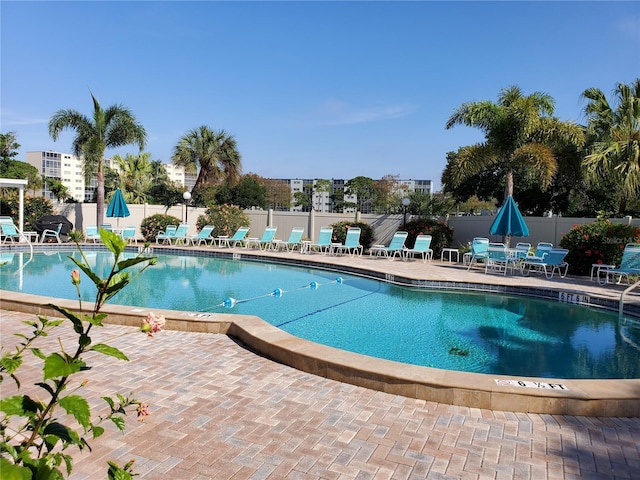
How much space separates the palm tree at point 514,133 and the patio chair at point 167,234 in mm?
11412

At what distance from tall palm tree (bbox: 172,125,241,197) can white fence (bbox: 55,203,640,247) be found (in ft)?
12.3

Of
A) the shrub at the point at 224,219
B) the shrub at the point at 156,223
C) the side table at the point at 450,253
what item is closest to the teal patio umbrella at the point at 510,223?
the side table at the point at 450,253

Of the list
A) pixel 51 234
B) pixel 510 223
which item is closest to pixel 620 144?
pixel 510 223

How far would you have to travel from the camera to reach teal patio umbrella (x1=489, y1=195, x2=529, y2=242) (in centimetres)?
1230

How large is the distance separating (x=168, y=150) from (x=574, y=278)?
21.9 m

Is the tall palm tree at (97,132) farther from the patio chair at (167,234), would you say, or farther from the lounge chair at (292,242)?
the lounge chair at (292,242)

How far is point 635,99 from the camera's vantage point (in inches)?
595

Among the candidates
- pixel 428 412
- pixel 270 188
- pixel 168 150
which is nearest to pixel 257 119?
pixel 168 150

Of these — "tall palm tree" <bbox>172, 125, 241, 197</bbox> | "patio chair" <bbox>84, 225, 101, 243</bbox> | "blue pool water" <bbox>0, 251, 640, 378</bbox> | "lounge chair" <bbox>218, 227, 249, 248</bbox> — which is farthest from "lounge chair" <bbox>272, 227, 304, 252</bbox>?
"tall palm tree" <bbox>172, 125, 241, 197</bbox>

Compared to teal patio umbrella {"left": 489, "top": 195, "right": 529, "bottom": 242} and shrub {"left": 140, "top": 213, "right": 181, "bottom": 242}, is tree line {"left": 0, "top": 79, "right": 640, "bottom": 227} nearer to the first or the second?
shrub {"left": 140, "top": 213, "right": 181, "bottom": 242}

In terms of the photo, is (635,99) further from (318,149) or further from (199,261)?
(318,149)

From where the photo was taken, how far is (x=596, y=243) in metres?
12.3

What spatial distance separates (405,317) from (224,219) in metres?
14.2

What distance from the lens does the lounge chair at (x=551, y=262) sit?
11.7m
